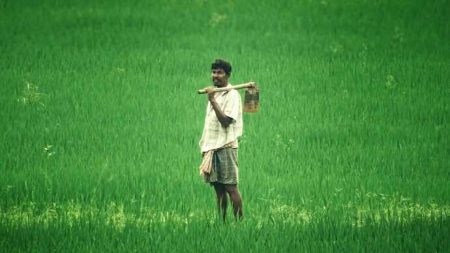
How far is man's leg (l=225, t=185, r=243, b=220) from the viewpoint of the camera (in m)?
7.34

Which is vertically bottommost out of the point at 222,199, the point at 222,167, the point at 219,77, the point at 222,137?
the point at 222,199

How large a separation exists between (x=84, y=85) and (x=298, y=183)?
16.7 feet

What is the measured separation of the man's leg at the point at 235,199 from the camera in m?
7.34

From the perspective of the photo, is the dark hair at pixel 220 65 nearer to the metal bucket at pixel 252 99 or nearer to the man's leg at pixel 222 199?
the metal bucket at pixel 252 99

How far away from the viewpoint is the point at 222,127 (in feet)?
23.7

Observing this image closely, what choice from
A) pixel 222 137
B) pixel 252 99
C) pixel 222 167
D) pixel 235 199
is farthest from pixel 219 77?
pixel 235 199

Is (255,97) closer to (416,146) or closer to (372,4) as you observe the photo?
(416,146)

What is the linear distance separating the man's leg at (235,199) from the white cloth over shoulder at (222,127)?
330 mm

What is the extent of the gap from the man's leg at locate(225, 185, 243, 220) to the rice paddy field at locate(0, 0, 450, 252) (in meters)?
0.17

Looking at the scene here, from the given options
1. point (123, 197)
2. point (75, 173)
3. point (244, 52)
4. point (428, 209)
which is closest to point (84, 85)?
point (244, 52)

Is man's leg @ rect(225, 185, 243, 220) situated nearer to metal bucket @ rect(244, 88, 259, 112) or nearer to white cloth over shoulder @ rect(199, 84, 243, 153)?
white cloth over shoulder @ rect(199, 84, 243, 153)

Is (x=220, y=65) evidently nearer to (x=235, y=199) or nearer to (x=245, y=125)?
(x=235, y=199)

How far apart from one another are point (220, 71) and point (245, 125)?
185 inches

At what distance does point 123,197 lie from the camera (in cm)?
873
